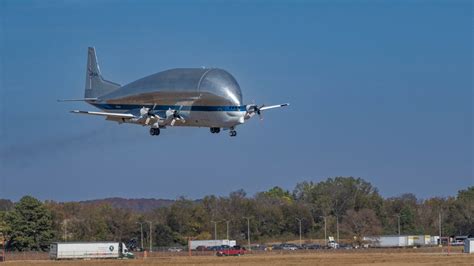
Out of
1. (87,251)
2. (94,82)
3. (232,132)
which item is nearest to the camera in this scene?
(232,132)

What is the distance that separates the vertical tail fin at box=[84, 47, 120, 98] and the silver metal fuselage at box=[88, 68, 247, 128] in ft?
44.0

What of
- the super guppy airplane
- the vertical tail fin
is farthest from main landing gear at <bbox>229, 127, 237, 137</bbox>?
the vertical tail fin

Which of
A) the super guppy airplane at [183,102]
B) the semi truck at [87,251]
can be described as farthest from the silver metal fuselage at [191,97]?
the semi truck at [87,251]

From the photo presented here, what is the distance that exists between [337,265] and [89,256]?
58296mm

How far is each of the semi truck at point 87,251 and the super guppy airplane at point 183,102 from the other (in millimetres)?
27557

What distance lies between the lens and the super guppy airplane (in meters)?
138

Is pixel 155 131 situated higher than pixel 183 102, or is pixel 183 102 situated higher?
pixel 183 102

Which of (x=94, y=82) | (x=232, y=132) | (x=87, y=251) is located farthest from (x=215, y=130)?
(x=87, y=251)

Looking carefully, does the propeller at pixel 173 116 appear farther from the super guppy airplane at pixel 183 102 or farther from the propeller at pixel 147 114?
the propeller at pixel 147 114

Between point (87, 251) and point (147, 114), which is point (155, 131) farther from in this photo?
point (87, 251)

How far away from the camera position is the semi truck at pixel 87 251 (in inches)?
6540

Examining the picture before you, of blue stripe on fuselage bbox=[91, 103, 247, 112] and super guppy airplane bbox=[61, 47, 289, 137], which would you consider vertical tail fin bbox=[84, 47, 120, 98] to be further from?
super guppy airplane bbox=[61, 47, 289, 137]

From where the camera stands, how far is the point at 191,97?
5527 inches

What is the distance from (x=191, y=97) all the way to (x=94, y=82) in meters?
28.8
